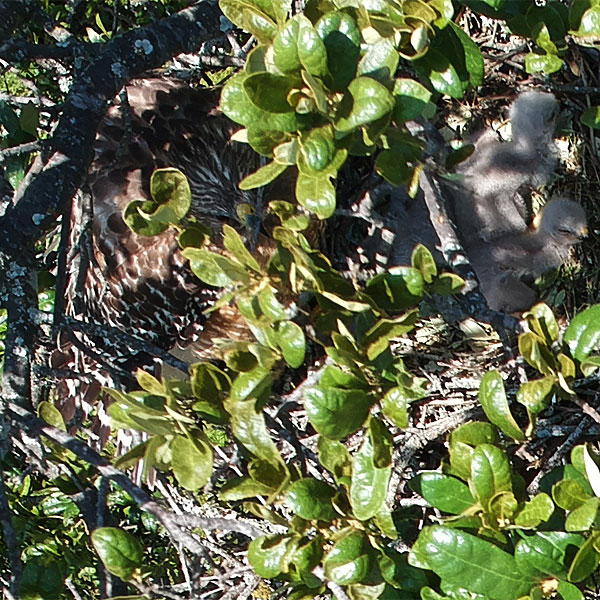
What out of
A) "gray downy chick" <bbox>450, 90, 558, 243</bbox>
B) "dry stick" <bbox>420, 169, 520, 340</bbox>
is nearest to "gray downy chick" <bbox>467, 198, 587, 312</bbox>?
"gray downy chick" <bbox>450, 90, 558, 243</bbox>

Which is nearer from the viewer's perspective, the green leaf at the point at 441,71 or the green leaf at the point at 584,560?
the green leaf at the point at 584,560

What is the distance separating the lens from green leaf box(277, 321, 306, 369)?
40.7 inches

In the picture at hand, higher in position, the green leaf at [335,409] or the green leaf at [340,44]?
the green leaf at [340,44]

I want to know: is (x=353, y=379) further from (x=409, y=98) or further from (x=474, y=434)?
(x=409, y=98)

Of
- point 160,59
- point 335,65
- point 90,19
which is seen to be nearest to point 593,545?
point 335,65

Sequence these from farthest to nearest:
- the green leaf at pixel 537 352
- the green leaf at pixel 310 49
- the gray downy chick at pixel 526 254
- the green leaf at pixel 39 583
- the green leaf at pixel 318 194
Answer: the gray downy chick at pixel 526 254 < the green leaf at pixel 39 583 < the green leaf at pixel 537 352 < the green leaf at pixel 318 194 < the green leaf at pixel 310 49

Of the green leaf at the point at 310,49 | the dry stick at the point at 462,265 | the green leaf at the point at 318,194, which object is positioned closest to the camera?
the green leaf at the point at 310,49

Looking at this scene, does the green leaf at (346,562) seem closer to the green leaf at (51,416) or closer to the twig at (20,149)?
the green leaf at (51,416)

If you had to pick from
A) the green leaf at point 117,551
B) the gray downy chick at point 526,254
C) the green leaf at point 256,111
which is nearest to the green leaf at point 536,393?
the green leaf at point 256,111

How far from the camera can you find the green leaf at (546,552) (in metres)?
Answer: 0.93

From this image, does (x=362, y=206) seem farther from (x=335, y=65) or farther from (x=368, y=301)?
(x=335, y=65)

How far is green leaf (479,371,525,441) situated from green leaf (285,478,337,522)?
0.78 ft

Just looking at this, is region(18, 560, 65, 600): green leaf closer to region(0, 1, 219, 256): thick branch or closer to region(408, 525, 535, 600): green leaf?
region(0, 1, 219, 256): thick branch

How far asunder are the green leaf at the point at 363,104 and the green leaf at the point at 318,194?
3.0 inches
